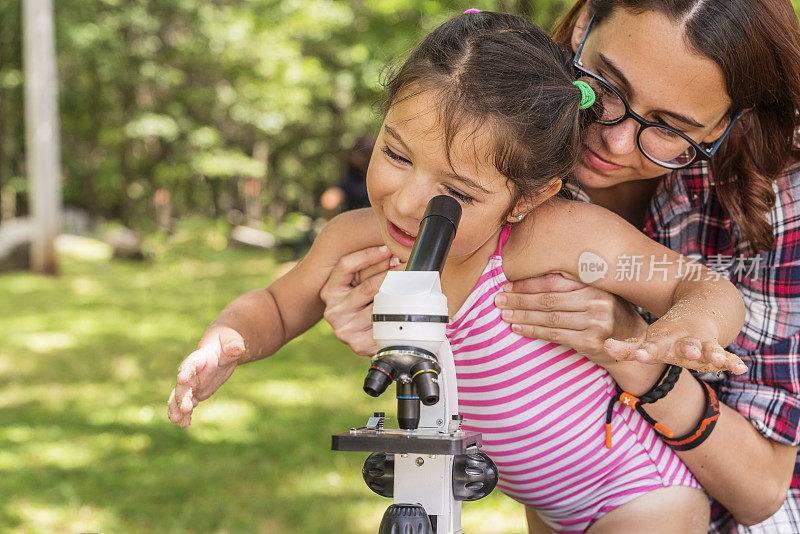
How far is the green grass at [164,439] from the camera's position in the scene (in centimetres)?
371

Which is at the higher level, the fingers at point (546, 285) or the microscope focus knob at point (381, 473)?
the fingers at point (546, 285)

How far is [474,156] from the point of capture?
1.68m

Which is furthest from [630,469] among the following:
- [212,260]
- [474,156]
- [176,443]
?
[212,260]

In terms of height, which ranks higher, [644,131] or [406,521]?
[644,131]

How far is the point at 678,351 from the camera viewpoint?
149 cm

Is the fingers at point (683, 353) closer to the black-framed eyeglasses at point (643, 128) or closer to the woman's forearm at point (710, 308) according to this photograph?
the woman's forearm at point (710, 308)

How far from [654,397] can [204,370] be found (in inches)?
39.1

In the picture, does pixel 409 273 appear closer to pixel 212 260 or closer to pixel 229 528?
pixel 229 528

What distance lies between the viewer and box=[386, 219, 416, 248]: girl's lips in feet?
5.77

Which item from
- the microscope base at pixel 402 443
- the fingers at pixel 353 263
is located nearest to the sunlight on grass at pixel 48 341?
the fingers at pixel 353 263

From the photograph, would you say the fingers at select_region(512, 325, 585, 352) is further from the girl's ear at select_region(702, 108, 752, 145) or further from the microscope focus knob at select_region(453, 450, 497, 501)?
the girl's ear at select_region(702, 108, 752, 145)

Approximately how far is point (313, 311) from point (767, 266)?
118 centimetres

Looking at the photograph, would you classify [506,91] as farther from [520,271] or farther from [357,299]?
[357,299]

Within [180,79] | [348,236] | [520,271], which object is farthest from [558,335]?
[180,79]
